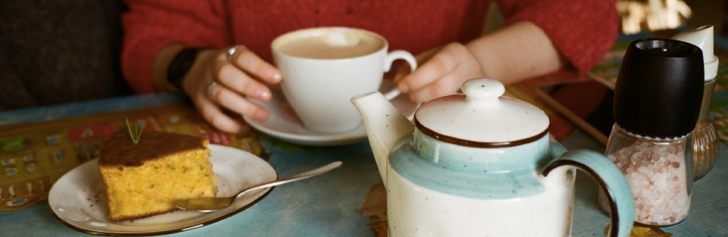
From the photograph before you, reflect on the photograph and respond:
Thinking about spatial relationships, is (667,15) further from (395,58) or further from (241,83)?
(241,83)

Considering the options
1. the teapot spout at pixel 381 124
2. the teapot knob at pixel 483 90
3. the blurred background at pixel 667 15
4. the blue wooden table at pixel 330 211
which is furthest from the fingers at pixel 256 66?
the blurred background at pixel 667 15

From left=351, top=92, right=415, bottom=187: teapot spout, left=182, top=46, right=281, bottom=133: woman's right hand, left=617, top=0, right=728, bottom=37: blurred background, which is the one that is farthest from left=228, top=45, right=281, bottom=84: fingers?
left=617, top=0, right=728, bottom=37: blurred background

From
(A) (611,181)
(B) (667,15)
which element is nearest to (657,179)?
(A) (611,181)

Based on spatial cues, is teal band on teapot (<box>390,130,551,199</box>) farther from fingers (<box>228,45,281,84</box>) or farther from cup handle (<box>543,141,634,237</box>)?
fingers (<box>228,45,281,84</box>)

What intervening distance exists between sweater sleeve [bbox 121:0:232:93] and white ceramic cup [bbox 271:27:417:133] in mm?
392

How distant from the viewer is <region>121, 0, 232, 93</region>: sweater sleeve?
3.68ft

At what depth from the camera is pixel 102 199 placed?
65 cm

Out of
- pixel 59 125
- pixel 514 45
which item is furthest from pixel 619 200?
pixel 59 125

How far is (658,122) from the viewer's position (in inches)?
21.3

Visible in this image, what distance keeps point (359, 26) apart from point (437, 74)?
0.42m

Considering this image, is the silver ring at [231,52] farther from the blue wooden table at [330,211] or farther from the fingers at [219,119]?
the blue wooden table at [330,211]

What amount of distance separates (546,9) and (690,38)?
458 millimetres

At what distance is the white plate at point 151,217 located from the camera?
585 mm

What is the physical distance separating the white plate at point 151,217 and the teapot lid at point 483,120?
0.26 meters
